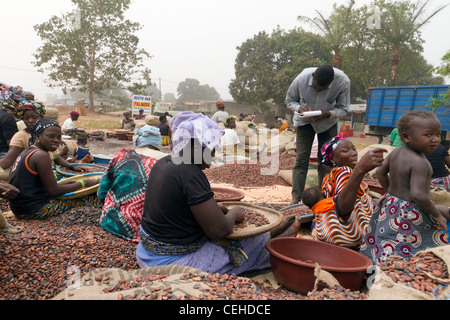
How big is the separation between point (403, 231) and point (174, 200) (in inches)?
60.9

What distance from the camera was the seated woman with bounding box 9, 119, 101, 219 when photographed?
2.60 m

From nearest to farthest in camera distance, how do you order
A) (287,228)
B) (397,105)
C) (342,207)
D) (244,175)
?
(342,207) → (287,228) → (244,175) → (397,105)

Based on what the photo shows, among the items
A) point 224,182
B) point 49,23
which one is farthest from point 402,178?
point 49,23

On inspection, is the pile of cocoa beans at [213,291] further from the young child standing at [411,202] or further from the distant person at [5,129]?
the distant person at [5,129]

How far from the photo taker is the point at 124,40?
22953 millimetres

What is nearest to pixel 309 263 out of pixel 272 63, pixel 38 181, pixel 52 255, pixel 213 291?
pixel 213 291

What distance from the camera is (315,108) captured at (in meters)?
3.59

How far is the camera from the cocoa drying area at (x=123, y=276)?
1493mm

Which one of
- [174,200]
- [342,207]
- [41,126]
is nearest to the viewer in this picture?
[174,200]

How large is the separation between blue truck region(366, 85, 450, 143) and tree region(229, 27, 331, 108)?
41.0ft

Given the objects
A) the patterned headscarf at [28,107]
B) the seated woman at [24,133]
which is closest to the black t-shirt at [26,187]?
the seated woman at [24,133]

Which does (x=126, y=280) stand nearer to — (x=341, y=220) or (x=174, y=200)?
(x=174, y=200)

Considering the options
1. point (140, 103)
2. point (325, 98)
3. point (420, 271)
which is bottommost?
point (420, 271)

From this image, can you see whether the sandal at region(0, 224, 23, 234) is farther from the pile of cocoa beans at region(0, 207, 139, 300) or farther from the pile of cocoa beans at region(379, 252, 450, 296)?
the pile of cocoa beans at region(379, 252, 450, 296)
